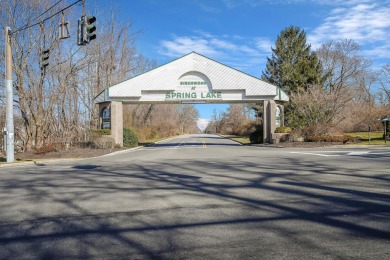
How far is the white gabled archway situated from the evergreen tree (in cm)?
1639

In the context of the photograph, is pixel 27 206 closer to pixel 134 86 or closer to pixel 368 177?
pixel 368 177

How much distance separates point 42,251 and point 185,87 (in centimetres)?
2860

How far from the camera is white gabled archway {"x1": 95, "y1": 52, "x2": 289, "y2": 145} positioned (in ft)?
106

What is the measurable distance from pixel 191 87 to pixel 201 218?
2720cm

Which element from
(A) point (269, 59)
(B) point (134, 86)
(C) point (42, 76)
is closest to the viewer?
(C) point (42, 76)

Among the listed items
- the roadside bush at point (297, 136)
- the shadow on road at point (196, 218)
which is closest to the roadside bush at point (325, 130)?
the roadside bush at point (297, 136)

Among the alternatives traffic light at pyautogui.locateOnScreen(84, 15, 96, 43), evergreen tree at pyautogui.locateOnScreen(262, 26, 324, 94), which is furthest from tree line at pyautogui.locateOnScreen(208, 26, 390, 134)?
traffic light at pyautogui.locateOnScreen(84, 15, 96, 43)

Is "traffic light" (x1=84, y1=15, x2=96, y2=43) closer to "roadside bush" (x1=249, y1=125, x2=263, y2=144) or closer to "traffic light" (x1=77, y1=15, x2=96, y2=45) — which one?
"traffic light" (x1=77, y1=15, x2=96, y2=45)

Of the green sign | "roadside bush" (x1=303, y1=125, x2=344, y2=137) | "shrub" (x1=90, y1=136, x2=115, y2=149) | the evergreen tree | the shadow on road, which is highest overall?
the evergreen tree

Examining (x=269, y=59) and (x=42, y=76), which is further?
(x=269, y=59)

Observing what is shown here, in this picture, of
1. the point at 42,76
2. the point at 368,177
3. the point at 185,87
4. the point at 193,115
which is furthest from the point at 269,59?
the point at 193,115

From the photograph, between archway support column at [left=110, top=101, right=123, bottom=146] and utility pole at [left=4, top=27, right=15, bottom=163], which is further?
archway support column at [left=110, top=101, right=123, bottom=146]

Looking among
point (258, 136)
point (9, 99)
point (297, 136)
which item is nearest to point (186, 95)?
point (258, 136)

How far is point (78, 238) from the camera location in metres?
5.05
